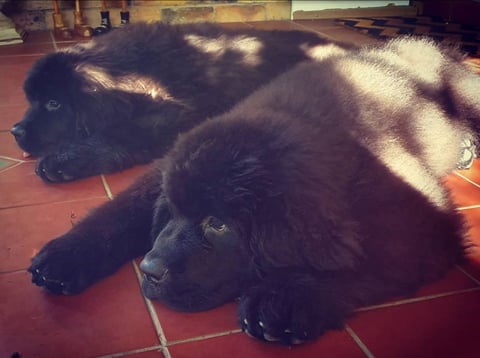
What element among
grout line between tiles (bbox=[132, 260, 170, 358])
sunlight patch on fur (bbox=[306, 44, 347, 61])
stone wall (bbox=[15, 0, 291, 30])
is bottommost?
grout line between tiles (bbox=[132, 260, 170, 358])

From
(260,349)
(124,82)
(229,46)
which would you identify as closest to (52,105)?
(124,82)

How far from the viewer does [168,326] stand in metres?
1.81

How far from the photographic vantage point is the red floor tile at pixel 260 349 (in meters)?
1.69

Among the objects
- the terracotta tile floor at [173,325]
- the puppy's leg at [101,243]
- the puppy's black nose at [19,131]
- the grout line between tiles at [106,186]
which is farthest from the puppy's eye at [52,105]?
the puppy's leg at [101,243]

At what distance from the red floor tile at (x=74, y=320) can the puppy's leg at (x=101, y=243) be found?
4 centimetres

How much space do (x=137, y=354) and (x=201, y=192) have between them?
0.45 metres

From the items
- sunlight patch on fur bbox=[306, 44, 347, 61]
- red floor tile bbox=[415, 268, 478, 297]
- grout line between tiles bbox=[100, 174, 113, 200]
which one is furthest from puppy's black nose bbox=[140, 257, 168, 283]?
sunlight patch on fur bbox=[306, 44, 347, 61]

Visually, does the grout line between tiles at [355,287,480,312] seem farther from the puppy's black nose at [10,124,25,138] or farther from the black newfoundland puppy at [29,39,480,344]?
the puppy's black nose at [10,124,25,138]

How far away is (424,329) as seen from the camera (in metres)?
1.80

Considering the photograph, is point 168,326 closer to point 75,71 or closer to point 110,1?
point 75,71

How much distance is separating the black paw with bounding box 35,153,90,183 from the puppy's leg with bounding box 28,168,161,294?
72cm

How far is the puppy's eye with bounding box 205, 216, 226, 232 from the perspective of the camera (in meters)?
1.72

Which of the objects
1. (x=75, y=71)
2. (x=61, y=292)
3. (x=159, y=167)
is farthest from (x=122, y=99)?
(x=61, y=292)

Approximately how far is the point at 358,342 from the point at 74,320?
78 centimetres
